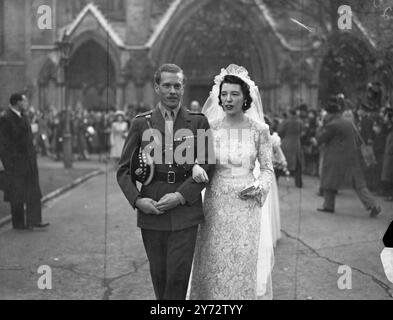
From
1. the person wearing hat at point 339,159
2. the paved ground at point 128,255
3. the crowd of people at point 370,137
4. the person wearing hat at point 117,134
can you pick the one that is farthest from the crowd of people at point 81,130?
the crowd of people at point 370,137

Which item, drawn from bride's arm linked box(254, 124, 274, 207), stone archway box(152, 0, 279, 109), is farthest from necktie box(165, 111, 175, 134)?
stone archway box(152, 0, 279, 109)

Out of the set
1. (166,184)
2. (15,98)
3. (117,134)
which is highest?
(15,98)

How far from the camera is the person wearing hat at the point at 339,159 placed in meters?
7.91

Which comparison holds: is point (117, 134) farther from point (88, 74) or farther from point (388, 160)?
point (388, 160)

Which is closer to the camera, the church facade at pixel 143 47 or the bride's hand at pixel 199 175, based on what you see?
the bride's hand at pixel 199 175

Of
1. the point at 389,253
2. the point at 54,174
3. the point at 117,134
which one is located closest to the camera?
the point at 389,253

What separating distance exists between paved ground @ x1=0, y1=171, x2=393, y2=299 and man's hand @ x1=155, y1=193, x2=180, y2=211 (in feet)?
5.22

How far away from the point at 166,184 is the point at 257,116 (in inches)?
42.8

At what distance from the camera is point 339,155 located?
842 centimetres

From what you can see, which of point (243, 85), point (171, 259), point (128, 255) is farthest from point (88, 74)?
point (171, 259)

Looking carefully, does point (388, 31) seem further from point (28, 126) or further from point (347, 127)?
point (28, 126)

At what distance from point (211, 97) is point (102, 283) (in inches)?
83.2

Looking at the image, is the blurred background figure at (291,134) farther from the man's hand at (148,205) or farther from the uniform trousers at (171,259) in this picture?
the man's hand at (148,205)

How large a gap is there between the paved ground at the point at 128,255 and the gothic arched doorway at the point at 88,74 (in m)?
2.04
